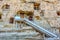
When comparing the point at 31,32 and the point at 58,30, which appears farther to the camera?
the point at 58,30

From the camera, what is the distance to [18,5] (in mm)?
2590

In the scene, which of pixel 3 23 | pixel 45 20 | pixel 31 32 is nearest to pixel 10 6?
pixel 3 23

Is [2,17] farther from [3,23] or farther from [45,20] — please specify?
[45,20]

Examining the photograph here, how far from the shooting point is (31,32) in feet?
6.72

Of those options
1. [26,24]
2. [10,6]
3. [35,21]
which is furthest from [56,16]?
[10,6]

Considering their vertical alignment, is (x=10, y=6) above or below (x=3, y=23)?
above

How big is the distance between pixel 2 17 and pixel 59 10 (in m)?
0.72

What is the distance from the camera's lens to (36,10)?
259 cm

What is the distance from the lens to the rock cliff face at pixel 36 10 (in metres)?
2.46

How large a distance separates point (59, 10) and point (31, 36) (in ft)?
2.42

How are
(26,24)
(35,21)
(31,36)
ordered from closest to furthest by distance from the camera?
1. (31,36)
2. (26,24)
3. (35,21)

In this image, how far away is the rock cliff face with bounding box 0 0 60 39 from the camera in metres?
2.46

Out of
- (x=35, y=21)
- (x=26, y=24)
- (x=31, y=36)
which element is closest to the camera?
(x=31, y=36)

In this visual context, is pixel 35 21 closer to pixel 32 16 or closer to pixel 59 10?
pixel 32 16
